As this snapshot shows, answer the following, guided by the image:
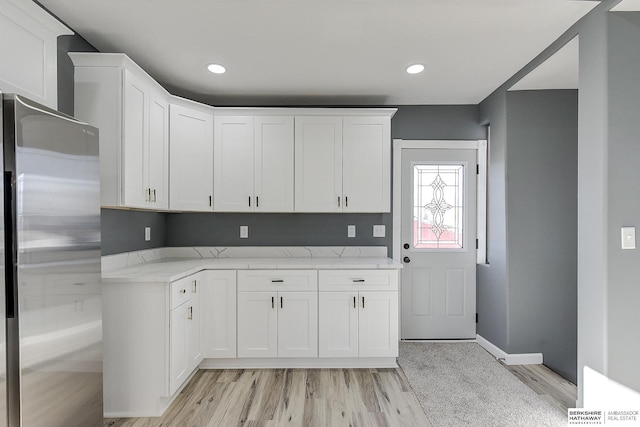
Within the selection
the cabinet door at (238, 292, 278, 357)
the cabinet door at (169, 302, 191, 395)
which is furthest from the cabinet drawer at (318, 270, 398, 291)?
the cabinet door at (169, 302, 191, 395)

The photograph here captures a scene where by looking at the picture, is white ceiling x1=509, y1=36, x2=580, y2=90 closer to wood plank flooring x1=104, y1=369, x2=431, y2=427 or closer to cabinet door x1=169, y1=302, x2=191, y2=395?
wood plank flooring x1=104, y1=369, x2=431, y2=427

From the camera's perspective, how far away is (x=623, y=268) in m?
2.04

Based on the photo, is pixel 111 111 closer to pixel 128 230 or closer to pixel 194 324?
pixel 128 230

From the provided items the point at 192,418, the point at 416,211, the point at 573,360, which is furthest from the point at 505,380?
the point at 192,418

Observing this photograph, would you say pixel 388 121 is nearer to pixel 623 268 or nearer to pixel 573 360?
pixel 623 268

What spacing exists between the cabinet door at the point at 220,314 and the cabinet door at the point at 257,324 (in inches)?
2.7

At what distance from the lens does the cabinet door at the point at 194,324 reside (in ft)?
Answer: 9.35

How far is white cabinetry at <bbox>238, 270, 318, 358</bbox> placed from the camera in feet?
10.5

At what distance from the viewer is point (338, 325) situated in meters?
3.21

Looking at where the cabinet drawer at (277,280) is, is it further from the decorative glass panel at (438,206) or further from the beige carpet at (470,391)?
the decorative glass panel at (438,206)

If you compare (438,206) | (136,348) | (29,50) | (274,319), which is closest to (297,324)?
(274,319)

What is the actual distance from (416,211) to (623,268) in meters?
2.08

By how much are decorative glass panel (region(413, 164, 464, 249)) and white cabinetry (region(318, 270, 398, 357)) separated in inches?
38.4

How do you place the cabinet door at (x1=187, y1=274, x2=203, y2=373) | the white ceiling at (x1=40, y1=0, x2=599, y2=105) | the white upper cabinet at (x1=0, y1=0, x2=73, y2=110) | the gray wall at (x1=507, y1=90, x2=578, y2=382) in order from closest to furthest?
the white upper cabinet at (x1=0, y1=0, x2=73, y2=110) < the white ceiling at (x1=40, y1=0, x2=599, y2=105) < the cabinet door at (x1=187, y1=274, x2=203, y2=373) < the gray wall at (x1=507, y1=90, x2=578, y2=382)
